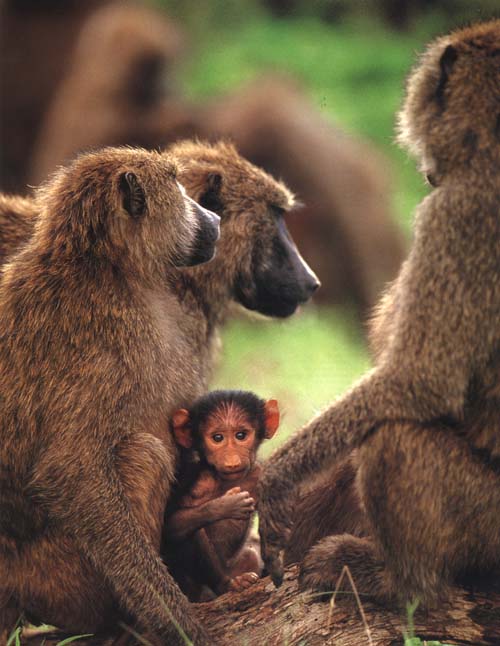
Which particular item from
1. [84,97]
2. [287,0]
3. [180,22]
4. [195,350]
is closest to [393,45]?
[287,0]

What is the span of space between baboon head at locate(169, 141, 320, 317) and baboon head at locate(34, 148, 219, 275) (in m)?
0.42

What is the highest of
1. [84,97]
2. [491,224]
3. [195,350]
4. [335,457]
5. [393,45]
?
[393,45]

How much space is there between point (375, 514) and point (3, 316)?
1.28 meters

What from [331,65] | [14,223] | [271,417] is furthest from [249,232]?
[331,65]

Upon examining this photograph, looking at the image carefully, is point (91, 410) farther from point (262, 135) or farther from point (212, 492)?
point (262, 135)

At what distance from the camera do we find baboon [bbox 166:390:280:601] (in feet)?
12.8

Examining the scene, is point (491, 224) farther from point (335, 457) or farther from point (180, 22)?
point (180, 22)

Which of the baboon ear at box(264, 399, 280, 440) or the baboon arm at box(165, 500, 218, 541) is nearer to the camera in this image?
the baboon arm at box(165, 500, 218, 541)

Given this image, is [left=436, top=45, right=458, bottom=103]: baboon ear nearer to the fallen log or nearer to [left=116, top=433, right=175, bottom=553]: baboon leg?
[left=116, top=433, right=175, bottom=553]: baboon leg

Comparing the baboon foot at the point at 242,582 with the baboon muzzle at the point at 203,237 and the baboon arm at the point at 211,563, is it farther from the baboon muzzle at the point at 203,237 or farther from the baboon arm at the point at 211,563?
the baboon muzzle at the point at 203,237

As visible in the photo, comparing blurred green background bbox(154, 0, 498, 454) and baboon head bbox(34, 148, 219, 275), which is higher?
blurred green background bbox(154, 0, 498, 454)

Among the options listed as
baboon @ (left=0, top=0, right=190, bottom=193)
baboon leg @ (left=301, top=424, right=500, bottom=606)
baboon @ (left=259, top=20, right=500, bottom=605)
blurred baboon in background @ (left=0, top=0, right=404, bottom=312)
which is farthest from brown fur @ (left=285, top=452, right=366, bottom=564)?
blurred baboon in background @ (left=0, top=0, right=404, bottom=312)

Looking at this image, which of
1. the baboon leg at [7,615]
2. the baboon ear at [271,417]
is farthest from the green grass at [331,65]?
the baboon leg at [7,615]

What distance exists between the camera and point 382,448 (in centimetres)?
354
